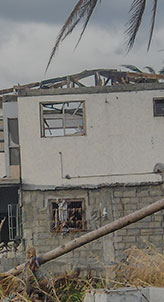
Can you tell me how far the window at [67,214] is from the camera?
17094mm

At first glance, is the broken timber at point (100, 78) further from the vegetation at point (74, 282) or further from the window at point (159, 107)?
the vegetation at point (74, 282)

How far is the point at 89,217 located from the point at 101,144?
223 centimetres

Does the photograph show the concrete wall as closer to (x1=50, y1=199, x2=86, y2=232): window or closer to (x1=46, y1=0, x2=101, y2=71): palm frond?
(x1=50, y1=199, x2=86, y2=232): window

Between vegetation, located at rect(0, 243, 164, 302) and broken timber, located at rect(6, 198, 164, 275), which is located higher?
broken timber, located at rect(6, 198, 164, 275)

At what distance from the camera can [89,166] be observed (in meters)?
17.2

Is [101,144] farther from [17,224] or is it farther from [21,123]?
[17,224]

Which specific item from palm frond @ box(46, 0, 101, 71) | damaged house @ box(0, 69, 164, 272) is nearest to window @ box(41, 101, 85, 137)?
damaged house @ box(0, 69, 164, 272)

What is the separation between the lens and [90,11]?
22.9 feet

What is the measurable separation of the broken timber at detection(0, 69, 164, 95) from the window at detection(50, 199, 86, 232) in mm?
3676

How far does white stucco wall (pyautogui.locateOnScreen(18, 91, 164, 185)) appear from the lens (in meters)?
17.2

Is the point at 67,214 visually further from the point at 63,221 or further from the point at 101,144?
the point at 101,144

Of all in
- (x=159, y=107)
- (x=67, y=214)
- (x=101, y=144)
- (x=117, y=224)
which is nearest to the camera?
(x=117, y=224)

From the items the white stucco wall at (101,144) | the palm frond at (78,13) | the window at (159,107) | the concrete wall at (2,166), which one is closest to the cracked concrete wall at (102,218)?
the white stucco wall at (101,144)

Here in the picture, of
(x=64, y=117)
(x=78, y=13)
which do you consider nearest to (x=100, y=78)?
(x=64, y=117)
